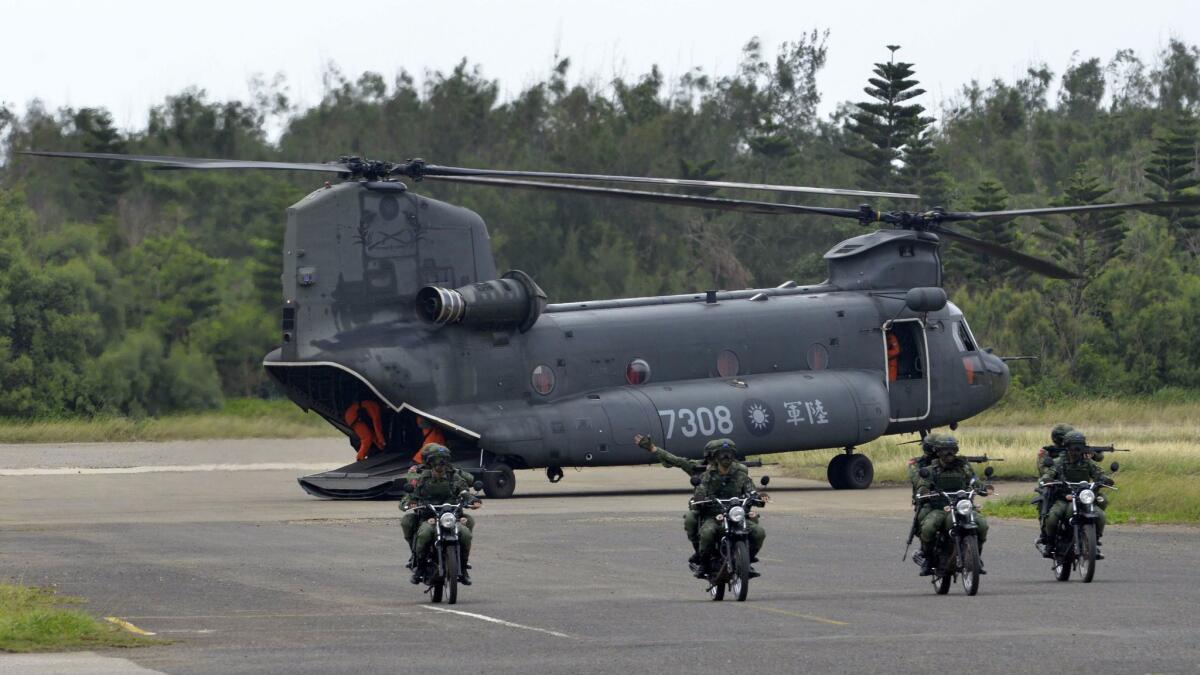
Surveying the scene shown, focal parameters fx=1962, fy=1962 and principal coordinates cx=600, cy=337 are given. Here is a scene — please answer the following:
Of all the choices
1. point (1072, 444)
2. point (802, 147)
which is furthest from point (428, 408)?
point (802, 147)

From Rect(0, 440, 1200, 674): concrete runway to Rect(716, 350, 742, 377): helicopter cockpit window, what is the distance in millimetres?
3107

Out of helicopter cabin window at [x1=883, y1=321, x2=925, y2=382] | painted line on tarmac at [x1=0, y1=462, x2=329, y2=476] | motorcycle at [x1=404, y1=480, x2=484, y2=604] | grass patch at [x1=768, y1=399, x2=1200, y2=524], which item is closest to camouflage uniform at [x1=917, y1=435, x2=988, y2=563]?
motorcycle at [x1=404, y1=480, x2=484, y2=604]

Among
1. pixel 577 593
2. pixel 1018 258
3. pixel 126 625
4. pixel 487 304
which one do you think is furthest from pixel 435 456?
pixel 1018 258

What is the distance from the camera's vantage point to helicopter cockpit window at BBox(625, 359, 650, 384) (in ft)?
112

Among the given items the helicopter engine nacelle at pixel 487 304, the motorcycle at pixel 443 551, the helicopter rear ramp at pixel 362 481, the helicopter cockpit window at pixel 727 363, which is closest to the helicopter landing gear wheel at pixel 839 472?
the helicopter cockpit window at pixel 727 363

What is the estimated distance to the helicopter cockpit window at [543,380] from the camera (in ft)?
109

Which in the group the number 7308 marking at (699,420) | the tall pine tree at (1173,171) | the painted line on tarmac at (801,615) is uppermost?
the tall pine tree at (1173,171)

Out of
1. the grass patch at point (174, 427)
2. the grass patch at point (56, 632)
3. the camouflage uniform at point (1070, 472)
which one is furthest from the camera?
the grass patch at point (174, 427)

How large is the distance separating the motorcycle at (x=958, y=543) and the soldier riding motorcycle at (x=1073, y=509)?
111 centimetres

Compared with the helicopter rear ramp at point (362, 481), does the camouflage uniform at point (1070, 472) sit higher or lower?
higher

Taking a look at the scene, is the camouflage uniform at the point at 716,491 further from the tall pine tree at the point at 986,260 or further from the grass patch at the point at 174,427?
the tall pine tree at the point at 986,260

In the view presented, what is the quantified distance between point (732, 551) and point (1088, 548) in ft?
12.5

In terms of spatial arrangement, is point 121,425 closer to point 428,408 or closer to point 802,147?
point 428,408

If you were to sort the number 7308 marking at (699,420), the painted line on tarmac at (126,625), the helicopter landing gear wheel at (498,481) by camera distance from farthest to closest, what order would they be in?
1. the number 7308 marking at (699,420)
2. the helicopter landing gear wheel at (498,481)
3. the painted line on tarmac at (126,625)
